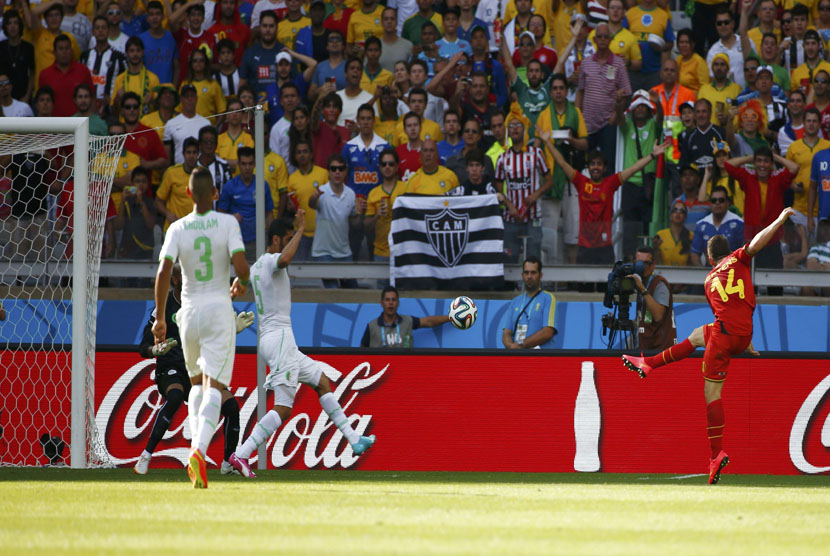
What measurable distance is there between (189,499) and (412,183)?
783 cm

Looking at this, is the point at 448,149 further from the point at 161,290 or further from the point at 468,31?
the point at 161,290

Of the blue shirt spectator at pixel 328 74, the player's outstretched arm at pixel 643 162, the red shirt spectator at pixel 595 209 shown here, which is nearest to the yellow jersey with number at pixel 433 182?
the red shirt spectator at pixel 595 209

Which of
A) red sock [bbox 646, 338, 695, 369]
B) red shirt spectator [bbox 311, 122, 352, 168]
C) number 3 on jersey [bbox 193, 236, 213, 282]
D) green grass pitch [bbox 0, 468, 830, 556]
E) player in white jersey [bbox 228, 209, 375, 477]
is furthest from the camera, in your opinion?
red shirt spectator [bbox 311, 122, 352, 168]

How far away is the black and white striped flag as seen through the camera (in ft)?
48.8

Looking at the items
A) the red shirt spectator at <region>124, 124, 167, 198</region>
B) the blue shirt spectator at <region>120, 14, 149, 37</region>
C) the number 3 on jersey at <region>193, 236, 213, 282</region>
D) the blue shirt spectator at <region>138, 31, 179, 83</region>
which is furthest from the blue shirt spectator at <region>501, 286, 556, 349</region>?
the blue shirt spectator at <region>120, 14, 149, 37</region>

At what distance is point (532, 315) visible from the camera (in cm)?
1392

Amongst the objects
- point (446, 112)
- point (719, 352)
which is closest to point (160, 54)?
point (446, 112)

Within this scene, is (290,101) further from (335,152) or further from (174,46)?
(174,46)

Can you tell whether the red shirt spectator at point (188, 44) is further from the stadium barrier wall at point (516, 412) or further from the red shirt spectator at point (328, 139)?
the stadium barrier wall at point (516, 412)

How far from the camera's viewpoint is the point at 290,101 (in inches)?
650

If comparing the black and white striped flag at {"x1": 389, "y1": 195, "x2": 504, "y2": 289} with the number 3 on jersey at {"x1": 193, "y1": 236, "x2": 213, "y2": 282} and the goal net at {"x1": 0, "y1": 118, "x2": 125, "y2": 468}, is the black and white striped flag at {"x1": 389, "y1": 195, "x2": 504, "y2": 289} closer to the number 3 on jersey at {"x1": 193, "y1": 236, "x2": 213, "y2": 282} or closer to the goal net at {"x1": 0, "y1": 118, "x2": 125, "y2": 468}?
the goal net at {"x1": 0, "y1": 118, "x2": 125, "y2": 468}

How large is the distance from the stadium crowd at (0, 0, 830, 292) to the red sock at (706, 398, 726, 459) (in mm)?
3498

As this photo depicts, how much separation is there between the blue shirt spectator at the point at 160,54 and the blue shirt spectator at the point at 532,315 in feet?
22.0

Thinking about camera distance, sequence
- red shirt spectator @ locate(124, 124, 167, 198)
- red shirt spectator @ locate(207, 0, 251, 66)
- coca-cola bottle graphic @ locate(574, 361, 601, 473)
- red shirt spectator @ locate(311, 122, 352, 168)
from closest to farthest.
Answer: coca-cola bottle graphic @ locate(574, 361, 601, 473)
red shirt spectator @ locate(124, 124, 167, 198)
red shirt spectator @ locate(311, 122, 352, 168)
red shirt spectator @ locate(207, 0, 251, 66)
